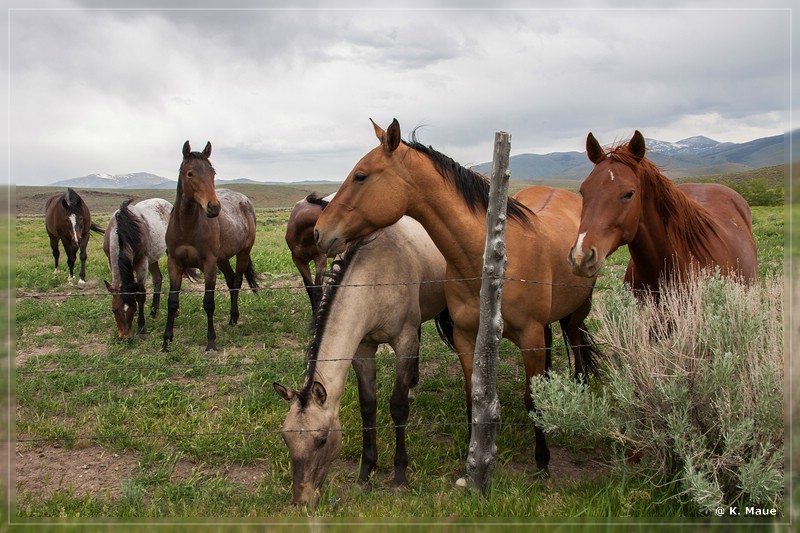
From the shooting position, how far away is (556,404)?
3322 millimetres

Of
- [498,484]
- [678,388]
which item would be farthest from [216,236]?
[678,388]

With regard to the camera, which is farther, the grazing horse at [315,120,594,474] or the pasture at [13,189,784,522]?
the grazing horse at [315,120,594,474]

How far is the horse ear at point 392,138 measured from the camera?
3.55 m

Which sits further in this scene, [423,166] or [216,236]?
[216,236]

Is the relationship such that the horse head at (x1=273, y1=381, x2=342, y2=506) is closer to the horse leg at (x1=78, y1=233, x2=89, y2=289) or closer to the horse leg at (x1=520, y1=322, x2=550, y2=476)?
the horse leg at (x1=520, y1=322, x2=550, y2=476)

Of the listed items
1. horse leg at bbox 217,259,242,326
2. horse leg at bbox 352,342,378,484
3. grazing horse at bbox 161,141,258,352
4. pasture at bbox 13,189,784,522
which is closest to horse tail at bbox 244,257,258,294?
horse leg at bbox 217,259,242,326

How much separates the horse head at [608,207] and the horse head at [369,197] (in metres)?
1.24

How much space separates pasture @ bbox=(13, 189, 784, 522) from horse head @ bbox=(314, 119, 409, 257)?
1083mm

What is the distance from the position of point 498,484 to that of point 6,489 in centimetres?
291

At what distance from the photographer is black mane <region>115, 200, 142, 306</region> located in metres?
7.75

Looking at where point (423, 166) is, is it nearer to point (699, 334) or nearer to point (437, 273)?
point (437, 273)

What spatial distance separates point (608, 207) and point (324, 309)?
2.06 metres

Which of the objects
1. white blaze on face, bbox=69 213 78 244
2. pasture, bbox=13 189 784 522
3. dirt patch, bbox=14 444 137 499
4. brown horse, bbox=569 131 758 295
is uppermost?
white blaze on face, bbox=69 213 78 244

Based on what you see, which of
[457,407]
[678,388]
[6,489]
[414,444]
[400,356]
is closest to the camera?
[6,489]
